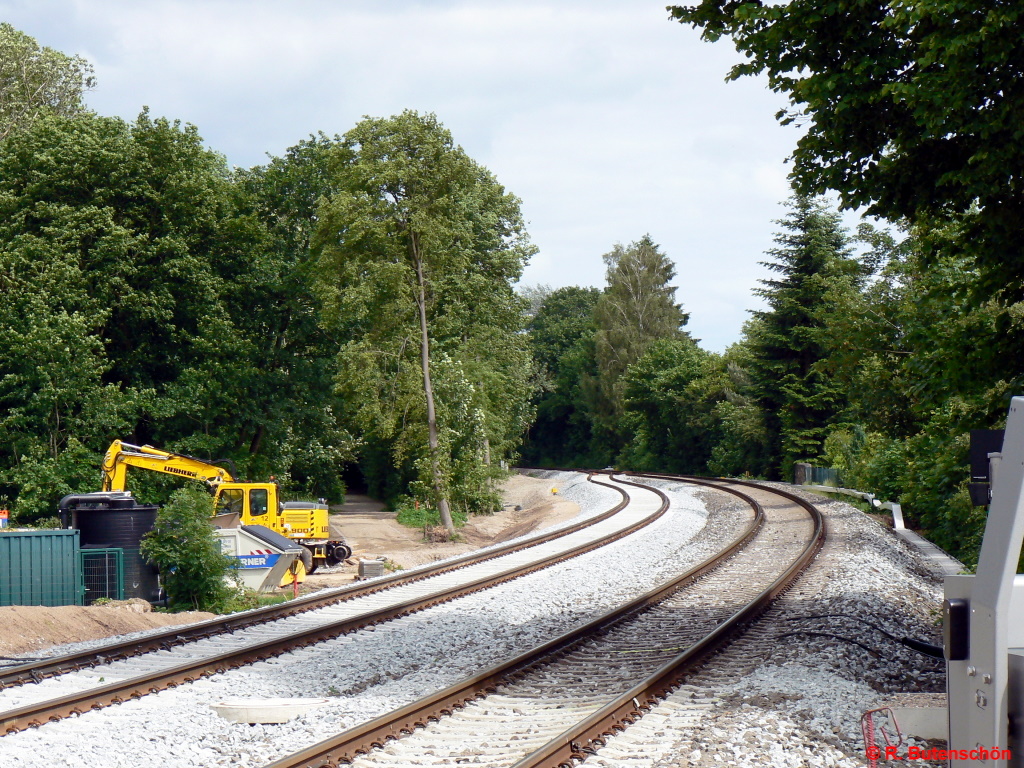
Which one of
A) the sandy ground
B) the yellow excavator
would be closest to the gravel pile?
the sandy ground

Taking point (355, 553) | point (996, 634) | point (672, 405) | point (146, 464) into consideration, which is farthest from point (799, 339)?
point (996, 634)

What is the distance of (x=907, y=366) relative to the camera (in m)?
10.1

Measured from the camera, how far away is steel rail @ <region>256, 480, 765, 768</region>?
24.0 ft

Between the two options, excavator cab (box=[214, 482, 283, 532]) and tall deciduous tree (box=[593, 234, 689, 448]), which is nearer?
excavator cab (box=[214, 482, 283, 532])

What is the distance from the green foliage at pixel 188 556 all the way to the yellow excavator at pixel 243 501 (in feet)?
12.8

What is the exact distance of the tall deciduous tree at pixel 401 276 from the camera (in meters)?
32.9

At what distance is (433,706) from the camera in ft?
29.0

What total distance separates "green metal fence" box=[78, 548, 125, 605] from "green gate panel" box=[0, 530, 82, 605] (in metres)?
0.51

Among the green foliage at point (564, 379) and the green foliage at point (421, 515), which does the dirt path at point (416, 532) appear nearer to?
the green foliage at point (421, 515)

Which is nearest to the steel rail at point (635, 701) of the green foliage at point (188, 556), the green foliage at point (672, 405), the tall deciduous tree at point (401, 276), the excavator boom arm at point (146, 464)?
the green foliage at point (188, 556)

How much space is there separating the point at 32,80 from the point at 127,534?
3377cm

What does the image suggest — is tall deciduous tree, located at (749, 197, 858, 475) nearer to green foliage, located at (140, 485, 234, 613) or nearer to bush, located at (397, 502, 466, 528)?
bush, located at (397, 502, 466, 528)

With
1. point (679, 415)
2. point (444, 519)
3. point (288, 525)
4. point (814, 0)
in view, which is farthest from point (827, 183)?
point (679, 415)

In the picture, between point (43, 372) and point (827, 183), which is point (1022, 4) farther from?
point (43, 372)
